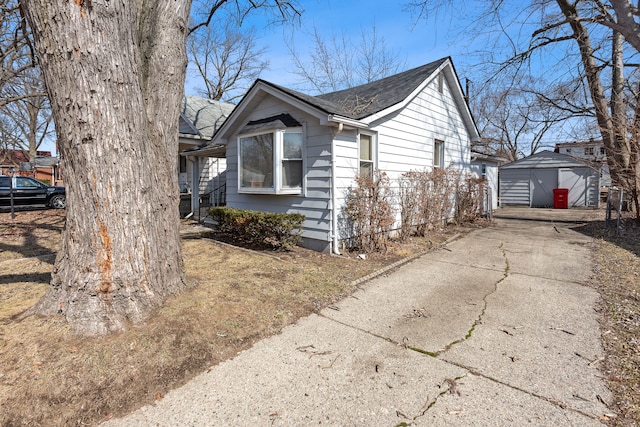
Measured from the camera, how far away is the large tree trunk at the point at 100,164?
116 inches

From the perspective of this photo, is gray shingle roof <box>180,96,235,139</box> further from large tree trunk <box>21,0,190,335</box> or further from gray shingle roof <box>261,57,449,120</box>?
large tree trunk <box>21,0,190,335</box>

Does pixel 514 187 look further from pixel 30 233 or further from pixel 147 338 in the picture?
pixel 30 233

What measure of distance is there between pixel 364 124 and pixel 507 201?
16401 mm

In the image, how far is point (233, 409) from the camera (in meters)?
2.30

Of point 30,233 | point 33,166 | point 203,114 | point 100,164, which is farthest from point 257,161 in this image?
point 33,166

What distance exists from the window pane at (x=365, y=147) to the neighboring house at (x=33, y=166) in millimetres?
28406

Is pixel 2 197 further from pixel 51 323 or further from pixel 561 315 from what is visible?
pixel 561 315

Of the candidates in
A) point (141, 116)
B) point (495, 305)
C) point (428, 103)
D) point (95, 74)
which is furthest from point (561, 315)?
point (428, 103)

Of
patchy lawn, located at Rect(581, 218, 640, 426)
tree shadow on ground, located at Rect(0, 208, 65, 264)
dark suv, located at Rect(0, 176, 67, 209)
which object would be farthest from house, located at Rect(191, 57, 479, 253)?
dark suv, located at Rect(0, 176, 67, 209)

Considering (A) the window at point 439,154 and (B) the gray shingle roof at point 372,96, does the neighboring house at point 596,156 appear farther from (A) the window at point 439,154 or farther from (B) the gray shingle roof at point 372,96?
(B) the gray shingle roof at point 372,96

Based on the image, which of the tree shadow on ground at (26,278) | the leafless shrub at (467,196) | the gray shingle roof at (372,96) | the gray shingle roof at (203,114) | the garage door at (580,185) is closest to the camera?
the tree shadow on ground at (26,278)

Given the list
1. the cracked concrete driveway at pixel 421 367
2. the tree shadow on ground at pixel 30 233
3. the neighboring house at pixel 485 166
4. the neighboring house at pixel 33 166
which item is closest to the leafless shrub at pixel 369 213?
the cracked concrete driveway at pixel 421 367

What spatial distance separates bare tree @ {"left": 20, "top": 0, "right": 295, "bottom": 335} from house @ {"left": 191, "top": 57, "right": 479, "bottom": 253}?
11.9ft

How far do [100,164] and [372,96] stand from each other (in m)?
7.46
